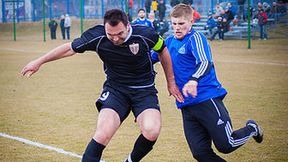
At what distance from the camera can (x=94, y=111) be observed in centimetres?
1167

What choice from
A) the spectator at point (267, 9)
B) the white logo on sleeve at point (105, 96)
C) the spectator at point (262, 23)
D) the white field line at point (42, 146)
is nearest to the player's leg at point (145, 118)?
the white logo on sleeve at point (105, 96)

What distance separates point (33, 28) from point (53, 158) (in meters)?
45.4

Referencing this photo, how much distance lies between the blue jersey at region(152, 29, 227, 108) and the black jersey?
0.81ft

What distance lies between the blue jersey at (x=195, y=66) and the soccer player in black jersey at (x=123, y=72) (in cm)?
10

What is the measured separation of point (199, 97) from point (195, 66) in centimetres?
34

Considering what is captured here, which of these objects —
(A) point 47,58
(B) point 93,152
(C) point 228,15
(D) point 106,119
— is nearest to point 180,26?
(D) point 106,119

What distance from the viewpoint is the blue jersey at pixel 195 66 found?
6.10m

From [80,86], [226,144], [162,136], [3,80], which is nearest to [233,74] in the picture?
[80,86]

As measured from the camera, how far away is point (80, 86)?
1571 cm

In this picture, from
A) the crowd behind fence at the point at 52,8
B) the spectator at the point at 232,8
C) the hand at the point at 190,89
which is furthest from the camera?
the crowd behind fence at the point at 52,8

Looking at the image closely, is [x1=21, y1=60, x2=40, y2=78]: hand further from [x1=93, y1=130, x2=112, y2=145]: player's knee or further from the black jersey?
[x1=93, y1=130, x2=112, y2=145]: player's knee

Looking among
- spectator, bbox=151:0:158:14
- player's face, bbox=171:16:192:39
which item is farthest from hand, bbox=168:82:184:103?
spectator, bbox=151:0:158:14

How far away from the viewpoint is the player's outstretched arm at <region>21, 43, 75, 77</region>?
6.41m

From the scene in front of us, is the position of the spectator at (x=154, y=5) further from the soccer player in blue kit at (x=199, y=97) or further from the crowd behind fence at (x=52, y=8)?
the soccer player in blue kit at (x=199, y=97)
